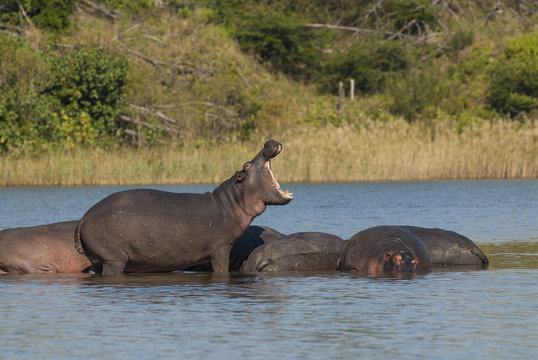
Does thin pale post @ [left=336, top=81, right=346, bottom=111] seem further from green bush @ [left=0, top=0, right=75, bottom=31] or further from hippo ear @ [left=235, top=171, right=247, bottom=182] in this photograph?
hippo ear @ [left=235, top=171, right=247, bottom=182]

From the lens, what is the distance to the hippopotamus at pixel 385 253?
11.4 m

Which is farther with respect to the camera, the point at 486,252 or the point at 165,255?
→ the point at 486,252

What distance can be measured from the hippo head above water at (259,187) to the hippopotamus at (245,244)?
915 mm

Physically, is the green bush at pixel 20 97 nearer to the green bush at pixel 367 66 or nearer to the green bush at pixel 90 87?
the green bush at pixel 90 87

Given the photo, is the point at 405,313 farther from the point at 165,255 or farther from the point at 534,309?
the point at 165,255

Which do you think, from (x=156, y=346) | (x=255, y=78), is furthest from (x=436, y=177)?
(x=156, y=346)

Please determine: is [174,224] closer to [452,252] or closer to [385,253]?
[385,253]

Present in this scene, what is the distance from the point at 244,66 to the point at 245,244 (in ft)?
107

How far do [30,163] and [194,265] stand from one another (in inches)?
753

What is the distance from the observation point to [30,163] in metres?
29.6

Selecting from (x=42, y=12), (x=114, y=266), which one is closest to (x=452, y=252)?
(x=114, y=266)

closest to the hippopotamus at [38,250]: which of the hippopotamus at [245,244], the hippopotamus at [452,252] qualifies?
the hippopotamus at [245,244]

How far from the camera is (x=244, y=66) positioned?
44.6m

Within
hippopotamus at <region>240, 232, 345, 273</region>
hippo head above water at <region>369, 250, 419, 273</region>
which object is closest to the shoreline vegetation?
hippopotamus at <region>240, 232, 345, 273</region>
